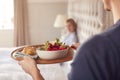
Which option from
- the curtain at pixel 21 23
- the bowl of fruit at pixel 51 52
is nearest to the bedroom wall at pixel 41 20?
the curtain at pixel 21 23

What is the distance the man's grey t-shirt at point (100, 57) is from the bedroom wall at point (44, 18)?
3.96 meters

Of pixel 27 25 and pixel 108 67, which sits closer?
pixel 108 67

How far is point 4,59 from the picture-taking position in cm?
258

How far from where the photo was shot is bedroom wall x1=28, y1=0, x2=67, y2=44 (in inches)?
174

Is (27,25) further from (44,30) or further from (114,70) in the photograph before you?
(114,70)

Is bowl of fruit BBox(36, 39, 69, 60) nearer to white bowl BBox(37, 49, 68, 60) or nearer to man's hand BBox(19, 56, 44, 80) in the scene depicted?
white bowl BBox(37, 49, 68, 60)

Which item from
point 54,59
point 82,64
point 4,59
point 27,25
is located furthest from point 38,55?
point 27,25

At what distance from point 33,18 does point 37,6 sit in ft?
0.83

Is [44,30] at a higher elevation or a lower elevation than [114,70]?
lower

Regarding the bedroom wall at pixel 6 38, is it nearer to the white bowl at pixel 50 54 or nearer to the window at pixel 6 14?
the window at pixel 6 14

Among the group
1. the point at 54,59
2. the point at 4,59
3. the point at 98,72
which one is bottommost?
the point at 4,59

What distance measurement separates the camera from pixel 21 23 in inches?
173

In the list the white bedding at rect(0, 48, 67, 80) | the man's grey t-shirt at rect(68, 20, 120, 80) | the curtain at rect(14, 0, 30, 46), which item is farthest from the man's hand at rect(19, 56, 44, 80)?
the curtain at rect(14, 0, 30, 46)

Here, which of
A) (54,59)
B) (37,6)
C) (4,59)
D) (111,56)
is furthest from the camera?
(37,6)
